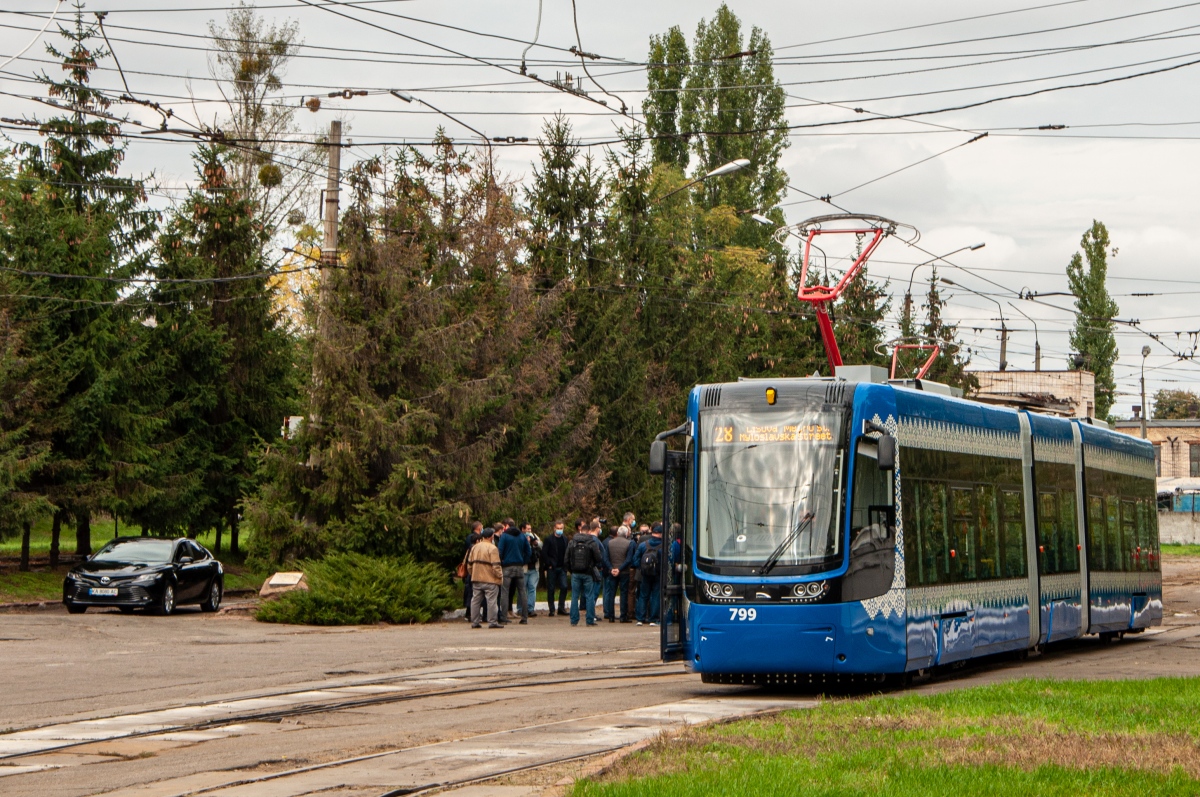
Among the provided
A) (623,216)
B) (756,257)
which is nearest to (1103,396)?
(756,257)

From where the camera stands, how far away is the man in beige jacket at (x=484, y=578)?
987 inches

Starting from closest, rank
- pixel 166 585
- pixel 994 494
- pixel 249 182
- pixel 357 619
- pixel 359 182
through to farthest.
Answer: pixel 994 494, pixel 357 619, pixel 166 585, pixel 359 182, pixel 249 182

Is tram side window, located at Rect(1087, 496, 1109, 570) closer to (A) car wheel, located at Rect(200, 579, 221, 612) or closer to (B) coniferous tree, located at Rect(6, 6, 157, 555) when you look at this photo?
(A) car wheel, located at Rect(200, 579, 221, 612)

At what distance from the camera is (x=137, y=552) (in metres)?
28.5

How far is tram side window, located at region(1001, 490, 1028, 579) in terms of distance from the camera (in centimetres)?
1817

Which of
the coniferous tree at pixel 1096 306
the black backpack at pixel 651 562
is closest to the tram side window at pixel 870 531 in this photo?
the black backpack at pixel 651 562

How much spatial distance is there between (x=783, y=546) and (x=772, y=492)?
1.78ft

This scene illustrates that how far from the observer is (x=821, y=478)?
48.8ft

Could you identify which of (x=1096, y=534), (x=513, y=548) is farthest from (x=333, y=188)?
(x=1096, y=534)

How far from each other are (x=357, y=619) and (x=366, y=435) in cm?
381

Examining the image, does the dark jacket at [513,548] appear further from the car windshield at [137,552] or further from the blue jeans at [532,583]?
the car windshield at [137,552]

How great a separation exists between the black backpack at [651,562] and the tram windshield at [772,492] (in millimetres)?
10049

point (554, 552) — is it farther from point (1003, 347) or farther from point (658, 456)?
point (1003, 347)

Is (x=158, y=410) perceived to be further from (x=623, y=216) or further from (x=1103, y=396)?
(x=1103, y=396)
